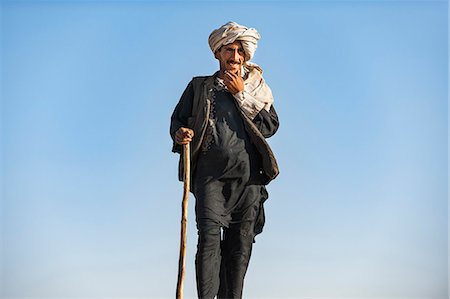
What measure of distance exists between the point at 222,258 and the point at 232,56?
175cm

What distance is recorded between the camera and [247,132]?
740cm

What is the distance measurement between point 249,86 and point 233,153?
25.2 inches

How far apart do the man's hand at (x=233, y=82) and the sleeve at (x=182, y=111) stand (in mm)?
354

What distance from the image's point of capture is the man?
7289 mm

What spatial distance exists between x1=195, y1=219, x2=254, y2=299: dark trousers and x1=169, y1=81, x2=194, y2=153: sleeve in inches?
32.3

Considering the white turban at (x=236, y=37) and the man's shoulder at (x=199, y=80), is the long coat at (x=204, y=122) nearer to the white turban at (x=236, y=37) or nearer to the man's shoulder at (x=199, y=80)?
the man's shoulder at (x=199, y=80)

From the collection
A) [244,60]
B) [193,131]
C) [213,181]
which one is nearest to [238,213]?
[213,181]

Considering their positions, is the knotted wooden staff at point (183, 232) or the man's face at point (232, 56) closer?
the knotted wooden staff at point (183, 232)

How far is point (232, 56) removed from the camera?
24.3ft

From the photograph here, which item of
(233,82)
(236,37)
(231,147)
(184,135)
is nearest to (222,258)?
(231,147)

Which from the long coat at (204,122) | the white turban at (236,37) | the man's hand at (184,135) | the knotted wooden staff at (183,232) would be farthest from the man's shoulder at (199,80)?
the knotted wooden staff at (183,232)

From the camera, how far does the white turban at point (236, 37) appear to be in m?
7.32

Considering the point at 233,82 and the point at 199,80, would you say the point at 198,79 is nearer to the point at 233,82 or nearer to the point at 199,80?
the point at 199,80

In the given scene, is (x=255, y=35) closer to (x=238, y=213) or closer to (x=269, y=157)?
(x=269, y=157)
